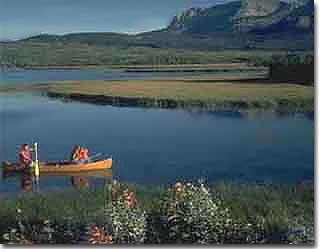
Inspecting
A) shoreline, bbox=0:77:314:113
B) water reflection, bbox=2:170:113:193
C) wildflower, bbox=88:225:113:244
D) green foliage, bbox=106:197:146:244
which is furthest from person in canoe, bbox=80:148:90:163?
wildflower, bbox=88:225:113:244

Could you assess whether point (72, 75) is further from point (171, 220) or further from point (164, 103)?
point (171, 220)

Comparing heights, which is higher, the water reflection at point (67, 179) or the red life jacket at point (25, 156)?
the red life jacket at point (25, 156)

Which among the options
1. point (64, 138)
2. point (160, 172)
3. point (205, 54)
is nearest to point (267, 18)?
point (205, 54)

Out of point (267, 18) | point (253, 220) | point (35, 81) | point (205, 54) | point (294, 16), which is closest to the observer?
point (253, 220)

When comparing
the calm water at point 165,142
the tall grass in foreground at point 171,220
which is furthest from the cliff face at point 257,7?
the tall grass in foreground at point 171,220

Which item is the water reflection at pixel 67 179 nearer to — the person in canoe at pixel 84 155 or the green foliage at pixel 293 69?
the person in canoe at pixel 84 155

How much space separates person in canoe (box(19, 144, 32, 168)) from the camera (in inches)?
198

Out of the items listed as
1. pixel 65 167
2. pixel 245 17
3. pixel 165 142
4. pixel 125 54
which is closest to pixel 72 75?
pixel 125 54

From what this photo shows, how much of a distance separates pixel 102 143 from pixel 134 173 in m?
0.61

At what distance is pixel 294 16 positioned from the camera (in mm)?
4562

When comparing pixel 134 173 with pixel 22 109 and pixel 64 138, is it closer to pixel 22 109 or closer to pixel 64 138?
pixel 64 138

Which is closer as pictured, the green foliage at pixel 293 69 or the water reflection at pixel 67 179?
the green foliage at pixel 293 69

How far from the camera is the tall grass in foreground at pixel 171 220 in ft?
13.0

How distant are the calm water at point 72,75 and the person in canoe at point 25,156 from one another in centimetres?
81
